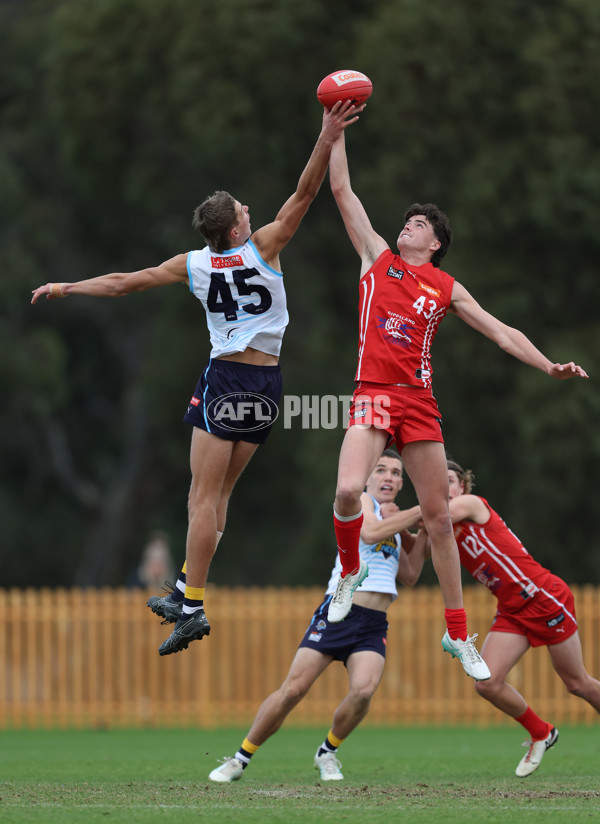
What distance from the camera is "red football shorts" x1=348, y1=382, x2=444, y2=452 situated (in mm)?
8312

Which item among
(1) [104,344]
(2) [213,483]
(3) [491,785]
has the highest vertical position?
(1) [104,344]

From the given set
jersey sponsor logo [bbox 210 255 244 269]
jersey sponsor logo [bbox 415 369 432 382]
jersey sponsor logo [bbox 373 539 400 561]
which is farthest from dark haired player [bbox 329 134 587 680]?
jersey sponsor logo [bbox 373 539 400 561]

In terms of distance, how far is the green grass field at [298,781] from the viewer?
7785mm

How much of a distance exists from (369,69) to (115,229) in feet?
32.0

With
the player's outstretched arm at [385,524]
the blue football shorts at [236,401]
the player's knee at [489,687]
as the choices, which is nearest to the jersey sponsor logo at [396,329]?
the blue football shorts at [236,401]

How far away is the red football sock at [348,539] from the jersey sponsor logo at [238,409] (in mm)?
889

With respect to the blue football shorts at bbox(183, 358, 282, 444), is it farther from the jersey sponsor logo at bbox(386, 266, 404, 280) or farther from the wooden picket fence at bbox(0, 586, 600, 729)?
the wooden picket fence at bbox(0, 586, 600, 729)

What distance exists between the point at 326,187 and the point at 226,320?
1413 centimetres

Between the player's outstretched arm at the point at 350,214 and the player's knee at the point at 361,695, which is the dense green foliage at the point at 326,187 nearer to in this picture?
the player's knee at the point at 361,695

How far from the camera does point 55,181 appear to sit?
94.9 feet

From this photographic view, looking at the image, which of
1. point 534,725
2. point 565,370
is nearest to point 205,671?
point 534,725

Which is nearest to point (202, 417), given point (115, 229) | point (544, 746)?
point (544, 746)

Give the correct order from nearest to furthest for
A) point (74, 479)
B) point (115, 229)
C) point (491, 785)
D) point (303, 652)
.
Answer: point (491, 785)
point (303, 652)
point (115, 229)
point (74, 479)

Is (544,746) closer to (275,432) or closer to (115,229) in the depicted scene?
(275,432)
